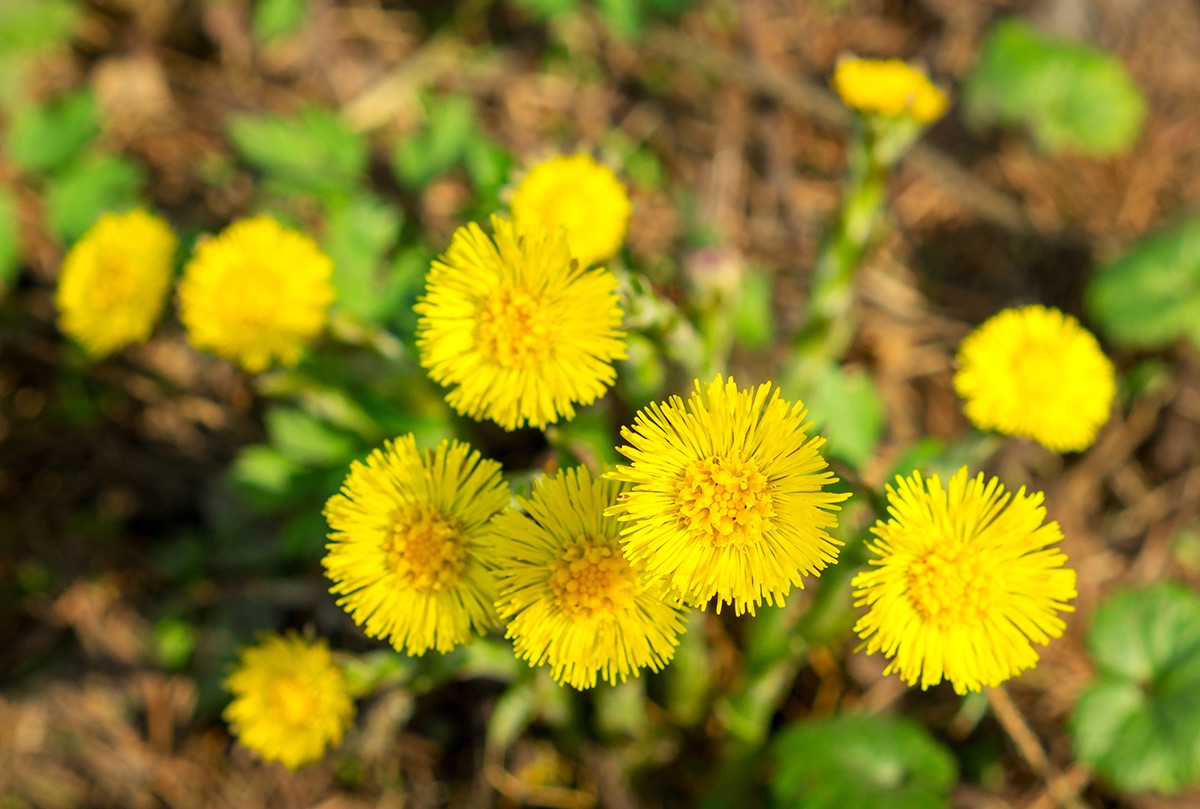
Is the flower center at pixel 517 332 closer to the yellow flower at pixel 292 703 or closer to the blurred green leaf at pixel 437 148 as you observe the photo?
the yellow flower at pixel 292 703

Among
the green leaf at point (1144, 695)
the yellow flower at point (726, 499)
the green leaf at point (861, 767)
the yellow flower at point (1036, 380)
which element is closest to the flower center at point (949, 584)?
the yellow flower at point (726, 499)

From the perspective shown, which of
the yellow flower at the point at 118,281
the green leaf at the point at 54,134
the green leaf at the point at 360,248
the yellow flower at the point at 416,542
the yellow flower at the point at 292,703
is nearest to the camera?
the yellow flower at the point at 416,542

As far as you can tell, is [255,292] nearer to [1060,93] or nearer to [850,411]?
[850,411]

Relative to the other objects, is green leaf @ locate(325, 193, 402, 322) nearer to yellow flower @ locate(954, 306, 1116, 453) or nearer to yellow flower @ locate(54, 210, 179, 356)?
yellow flower @ locate(54, 210, 179, 356)

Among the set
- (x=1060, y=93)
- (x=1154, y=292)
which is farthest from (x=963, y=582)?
(x=1060, y=93)

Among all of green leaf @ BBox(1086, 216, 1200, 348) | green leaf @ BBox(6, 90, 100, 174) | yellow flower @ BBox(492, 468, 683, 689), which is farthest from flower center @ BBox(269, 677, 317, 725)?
green leaf @ BBox(1086, 216, 1200, 348)

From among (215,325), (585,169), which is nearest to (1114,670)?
(585,169)
